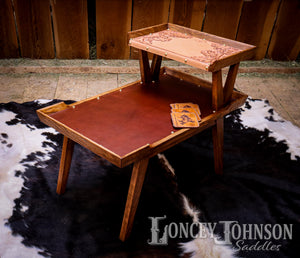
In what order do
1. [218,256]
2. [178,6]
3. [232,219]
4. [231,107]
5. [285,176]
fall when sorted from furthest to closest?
[178,6] → [285,176] → [231,107] → [232,219] → [218,256]

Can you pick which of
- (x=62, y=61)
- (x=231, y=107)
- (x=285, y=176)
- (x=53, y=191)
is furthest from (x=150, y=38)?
(x=62, y=61)

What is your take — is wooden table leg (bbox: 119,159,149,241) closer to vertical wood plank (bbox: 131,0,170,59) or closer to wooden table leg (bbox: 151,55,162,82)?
wooden table leg (bbox: 151,55,162,82)

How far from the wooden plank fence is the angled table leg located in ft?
5.67

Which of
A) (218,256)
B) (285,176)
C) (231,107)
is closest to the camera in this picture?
(218,256)

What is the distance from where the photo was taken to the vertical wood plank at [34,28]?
3023mm

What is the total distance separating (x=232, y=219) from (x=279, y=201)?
335 mm

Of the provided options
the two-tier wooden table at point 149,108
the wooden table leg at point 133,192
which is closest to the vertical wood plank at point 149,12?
the two-tier wooden table at point 149,108

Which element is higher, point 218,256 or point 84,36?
point 84,36

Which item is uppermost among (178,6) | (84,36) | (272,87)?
(178,6)

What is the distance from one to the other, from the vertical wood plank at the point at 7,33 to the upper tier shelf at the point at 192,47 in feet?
5.70

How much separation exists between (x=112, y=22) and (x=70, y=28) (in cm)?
41

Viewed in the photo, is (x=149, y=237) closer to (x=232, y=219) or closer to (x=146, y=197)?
(x=146, y=197)

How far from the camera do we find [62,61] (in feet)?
10.9

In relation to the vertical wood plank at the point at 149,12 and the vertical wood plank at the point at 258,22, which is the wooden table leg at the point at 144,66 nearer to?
the vertical wood plank at the point at 149,12
